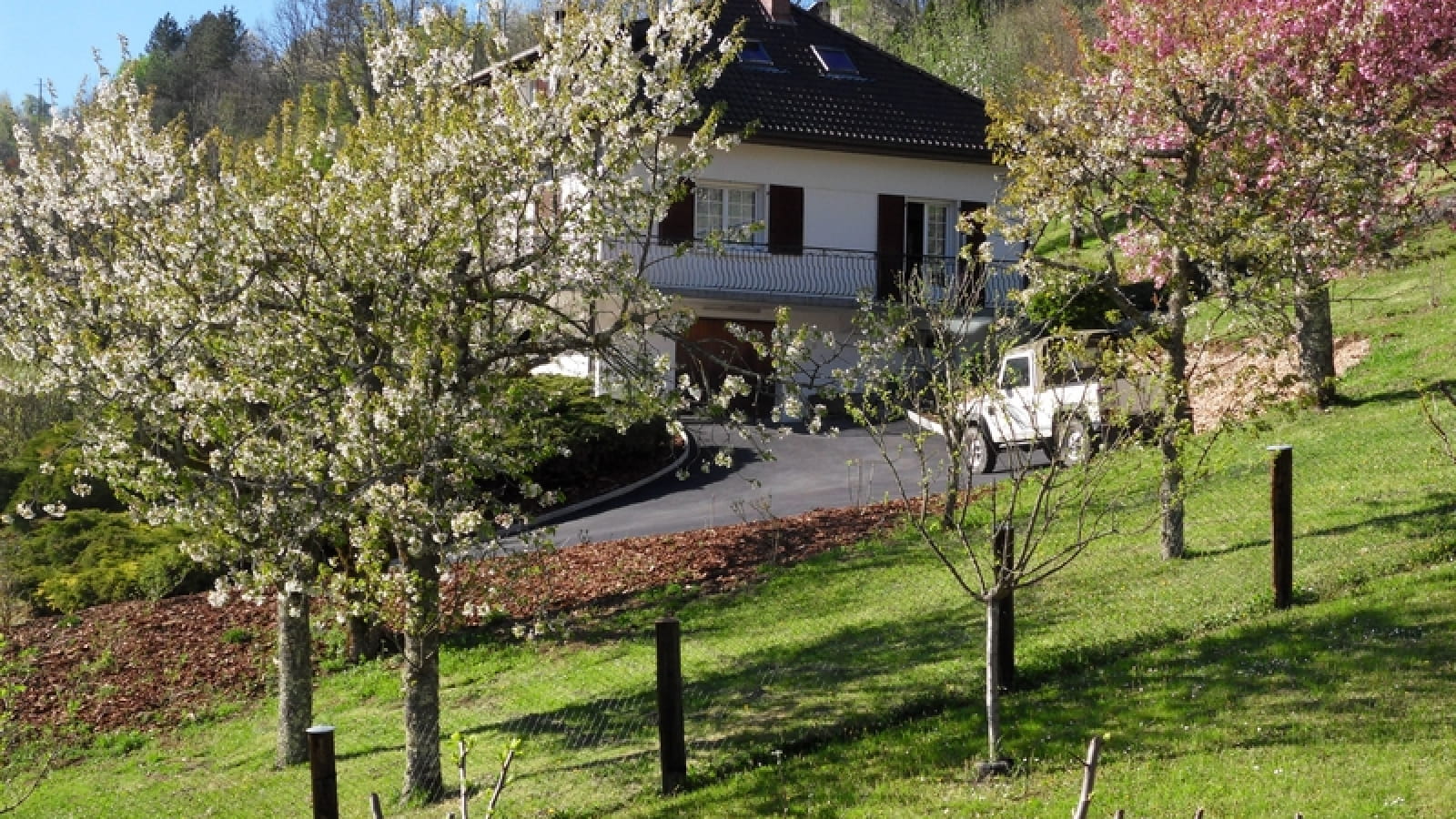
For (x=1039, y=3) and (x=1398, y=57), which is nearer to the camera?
(x=1398, y=57)

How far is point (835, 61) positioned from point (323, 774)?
25750 mm

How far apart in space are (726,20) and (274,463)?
76.2 feet

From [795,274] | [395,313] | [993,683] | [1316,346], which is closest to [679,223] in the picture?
[795,274]

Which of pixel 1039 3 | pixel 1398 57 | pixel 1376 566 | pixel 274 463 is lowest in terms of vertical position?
pixel 1376 566

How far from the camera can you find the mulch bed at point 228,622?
603 inches

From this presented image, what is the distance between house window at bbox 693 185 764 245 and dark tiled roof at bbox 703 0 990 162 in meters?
1.21

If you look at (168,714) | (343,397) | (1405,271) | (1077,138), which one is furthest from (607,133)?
(1405,271)

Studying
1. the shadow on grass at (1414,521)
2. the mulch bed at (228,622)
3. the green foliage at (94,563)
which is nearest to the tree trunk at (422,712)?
the mulch bed at (228,622)

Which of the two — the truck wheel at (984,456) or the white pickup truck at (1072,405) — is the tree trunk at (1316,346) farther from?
the white pickup truck at (1072,405)

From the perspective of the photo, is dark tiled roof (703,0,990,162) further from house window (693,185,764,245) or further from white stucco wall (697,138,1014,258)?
house window (693,185,764,245)

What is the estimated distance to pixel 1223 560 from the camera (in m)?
12.5

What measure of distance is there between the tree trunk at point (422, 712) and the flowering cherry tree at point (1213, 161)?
5733 millimetres

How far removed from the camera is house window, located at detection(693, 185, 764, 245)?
2881 cm

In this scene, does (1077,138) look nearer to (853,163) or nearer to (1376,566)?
(1376,566)
